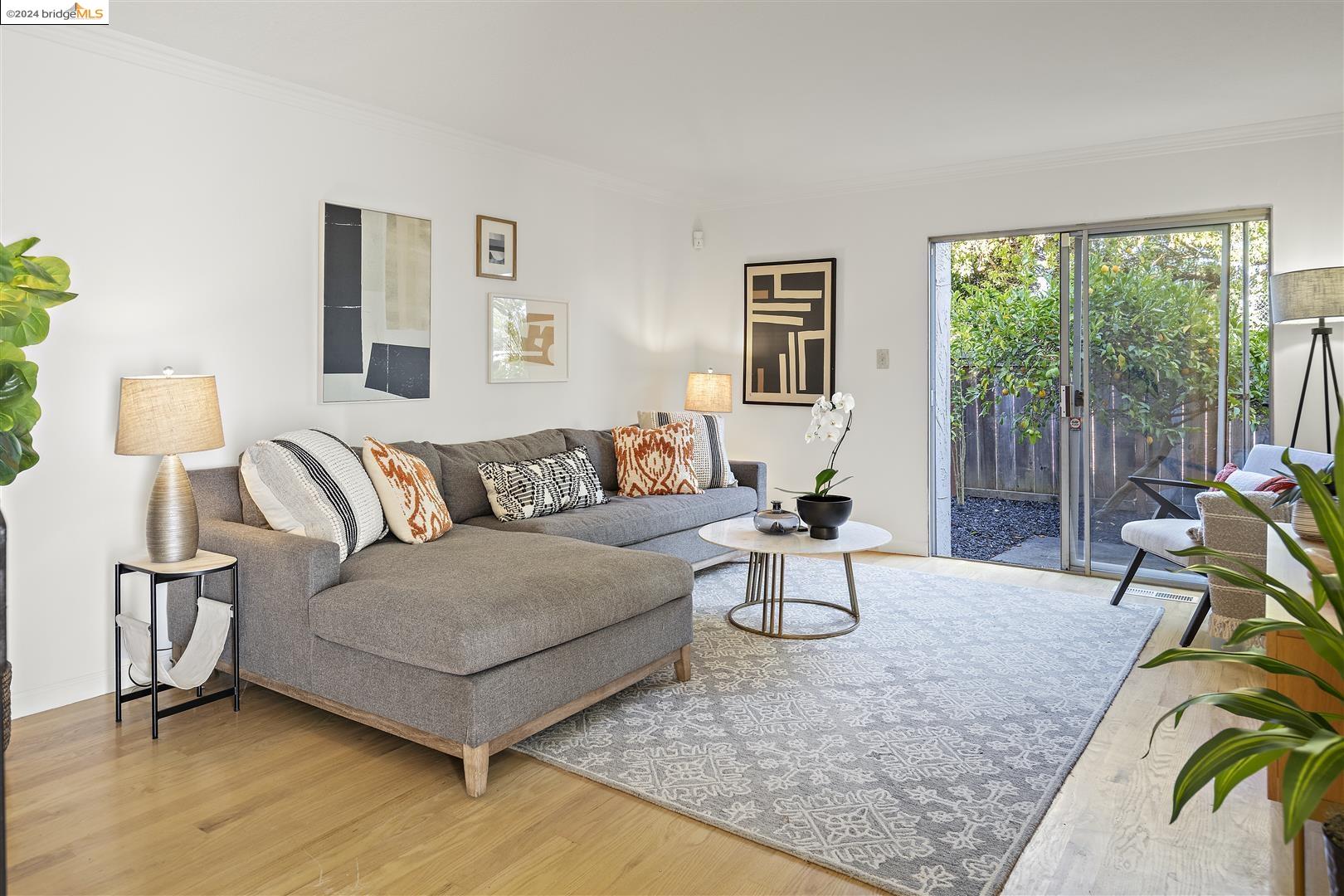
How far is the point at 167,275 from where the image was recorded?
3.43m

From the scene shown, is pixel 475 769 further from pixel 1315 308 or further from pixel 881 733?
pixel 1315 308

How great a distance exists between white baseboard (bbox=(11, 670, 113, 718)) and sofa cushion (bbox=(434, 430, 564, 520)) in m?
1.50

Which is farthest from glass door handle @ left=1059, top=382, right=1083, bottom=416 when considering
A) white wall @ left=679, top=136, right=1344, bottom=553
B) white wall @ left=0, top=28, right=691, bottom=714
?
white wall @ left=0, top=28, right=691, bottom=714

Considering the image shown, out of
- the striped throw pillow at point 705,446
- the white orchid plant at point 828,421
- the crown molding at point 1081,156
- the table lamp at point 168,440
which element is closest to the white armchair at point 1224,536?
the white orchid plant at point 828,421

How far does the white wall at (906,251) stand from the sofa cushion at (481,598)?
290cm

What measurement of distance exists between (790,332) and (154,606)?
4.35m

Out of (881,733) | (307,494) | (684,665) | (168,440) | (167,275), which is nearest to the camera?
(881,733)

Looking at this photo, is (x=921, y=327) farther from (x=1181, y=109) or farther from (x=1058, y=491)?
(x=1181, y=109)

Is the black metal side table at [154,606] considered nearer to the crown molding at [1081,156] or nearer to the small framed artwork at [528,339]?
the small framed artwork at [528,339]

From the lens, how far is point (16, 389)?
1441 millimetres

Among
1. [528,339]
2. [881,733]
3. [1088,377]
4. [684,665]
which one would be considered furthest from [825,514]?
[1088,377]

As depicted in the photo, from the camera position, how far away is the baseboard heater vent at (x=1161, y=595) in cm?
461

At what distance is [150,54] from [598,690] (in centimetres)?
292

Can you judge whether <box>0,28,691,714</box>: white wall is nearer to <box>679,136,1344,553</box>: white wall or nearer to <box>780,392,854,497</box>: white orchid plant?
<box>780,392,854,497</box>: white orchid plant
